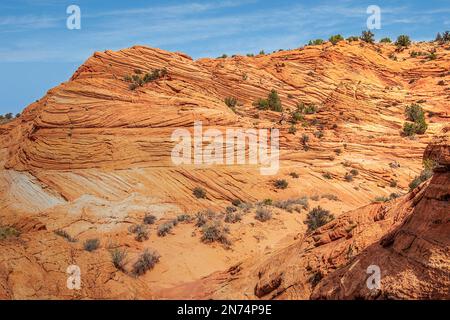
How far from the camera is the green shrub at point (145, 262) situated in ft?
38.1

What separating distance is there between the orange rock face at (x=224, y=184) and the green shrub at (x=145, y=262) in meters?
0.21

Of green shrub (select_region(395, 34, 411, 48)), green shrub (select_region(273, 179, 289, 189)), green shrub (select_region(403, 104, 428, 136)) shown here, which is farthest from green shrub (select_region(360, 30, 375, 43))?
green shrub (select_region(273, 179, 289, 189))

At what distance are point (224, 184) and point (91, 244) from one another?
6.94 metres

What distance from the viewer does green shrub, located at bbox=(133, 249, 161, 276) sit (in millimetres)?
11609

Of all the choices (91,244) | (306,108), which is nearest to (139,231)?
(91,244)

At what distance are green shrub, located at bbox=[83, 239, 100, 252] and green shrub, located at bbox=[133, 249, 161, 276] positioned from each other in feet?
5.40

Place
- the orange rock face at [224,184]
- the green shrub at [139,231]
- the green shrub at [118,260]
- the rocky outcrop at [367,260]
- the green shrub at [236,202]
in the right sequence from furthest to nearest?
1. the green shrub at [236,202]
2. the green shrub at [139,231]
3. the green shrub at [118,260]
4. the orange rock face at [224,184]
5. the rocky outcrop at [367,260]

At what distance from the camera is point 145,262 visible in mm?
11883

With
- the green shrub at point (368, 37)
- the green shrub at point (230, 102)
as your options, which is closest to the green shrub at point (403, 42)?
the green shrub at point (368, 37)

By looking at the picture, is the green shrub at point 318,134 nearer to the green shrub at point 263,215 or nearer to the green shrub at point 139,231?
the green shrub at point 263,215

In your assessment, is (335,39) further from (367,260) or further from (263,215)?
(367,260)

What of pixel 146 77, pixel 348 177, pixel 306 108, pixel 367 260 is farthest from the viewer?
pixel 306 108

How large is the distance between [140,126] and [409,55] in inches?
1365
